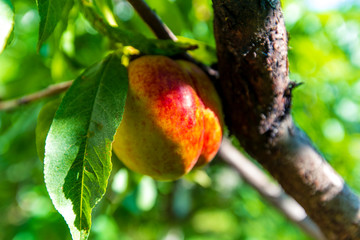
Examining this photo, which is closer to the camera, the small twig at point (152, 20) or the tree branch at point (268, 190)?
the small twig at point (152, 20)

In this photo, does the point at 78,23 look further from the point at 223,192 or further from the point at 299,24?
the point at 223,192

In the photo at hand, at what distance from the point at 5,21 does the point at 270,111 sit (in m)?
0.57

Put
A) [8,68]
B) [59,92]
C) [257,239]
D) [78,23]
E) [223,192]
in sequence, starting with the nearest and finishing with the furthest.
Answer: [59,92], [78,23], [8,68], [257,239], [223,192]

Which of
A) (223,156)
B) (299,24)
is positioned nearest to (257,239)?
(223,156)

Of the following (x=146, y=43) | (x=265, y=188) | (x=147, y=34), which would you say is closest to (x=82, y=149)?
(x=146, y=43)

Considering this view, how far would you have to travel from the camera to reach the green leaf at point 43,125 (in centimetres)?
82

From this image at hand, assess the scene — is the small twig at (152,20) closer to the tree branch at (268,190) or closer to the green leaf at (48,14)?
the green leaf at (48,14)

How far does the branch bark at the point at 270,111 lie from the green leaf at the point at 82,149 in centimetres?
24

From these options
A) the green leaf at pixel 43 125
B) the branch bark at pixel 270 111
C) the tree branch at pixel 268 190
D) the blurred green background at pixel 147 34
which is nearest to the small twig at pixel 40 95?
the blurred green background at pixel 147 34

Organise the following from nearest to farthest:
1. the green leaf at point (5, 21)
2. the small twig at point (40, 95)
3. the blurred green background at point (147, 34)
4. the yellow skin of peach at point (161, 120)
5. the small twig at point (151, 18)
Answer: the green leaf at point (5, 21), the yellow skin of peach at point (161, 120), the small twig at point (151, 18), the small twig at point (40, 95), the blurred green background at point (147, 34)

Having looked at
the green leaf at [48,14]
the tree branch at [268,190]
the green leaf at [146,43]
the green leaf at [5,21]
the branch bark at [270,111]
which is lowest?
the tree branch at [268,190]

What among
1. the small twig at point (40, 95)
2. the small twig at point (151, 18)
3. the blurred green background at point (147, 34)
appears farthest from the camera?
the blurred green background at point (147, 34)

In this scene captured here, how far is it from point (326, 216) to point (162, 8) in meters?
0.79

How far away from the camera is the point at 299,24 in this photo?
5.38 feet
